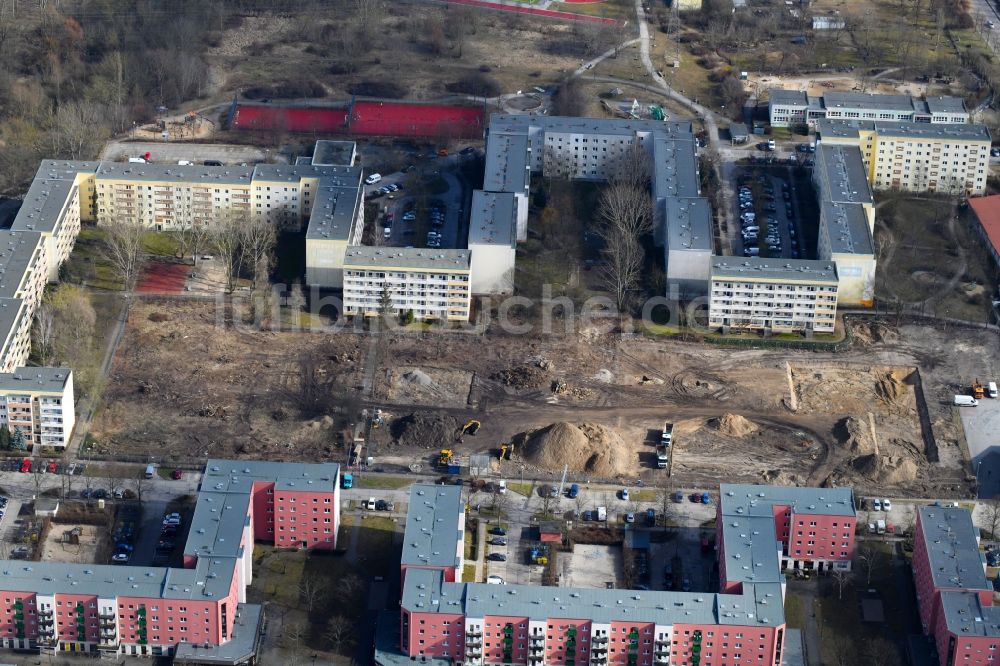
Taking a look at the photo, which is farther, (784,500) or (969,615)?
(784,500)

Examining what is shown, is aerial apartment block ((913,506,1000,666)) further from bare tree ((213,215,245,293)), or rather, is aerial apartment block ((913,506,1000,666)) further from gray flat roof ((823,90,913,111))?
gray flat roof ((823,90,913,111))

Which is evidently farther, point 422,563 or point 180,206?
point 180,206

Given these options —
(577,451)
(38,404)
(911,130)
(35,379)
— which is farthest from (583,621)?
(911,130)

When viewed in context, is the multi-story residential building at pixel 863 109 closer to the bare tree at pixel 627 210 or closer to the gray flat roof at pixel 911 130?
the gray flat roof at pixel 911 130

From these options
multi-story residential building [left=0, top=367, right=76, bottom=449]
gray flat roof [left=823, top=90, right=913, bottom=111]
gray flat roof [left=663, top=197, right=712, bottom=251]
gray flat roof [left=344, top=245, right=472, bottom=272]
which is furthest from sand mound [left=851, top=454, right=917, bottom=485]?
multi-story residential building [left=0, top=367, right=76, bottom=449]

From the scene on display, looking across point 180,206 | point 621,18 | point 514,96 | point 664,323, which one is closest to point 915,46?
point 621,18

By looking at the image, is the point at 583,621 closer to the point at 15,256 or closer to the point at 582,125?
the point at 15,256

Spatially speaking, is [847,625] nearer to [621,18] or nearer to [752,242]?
[752,242]
